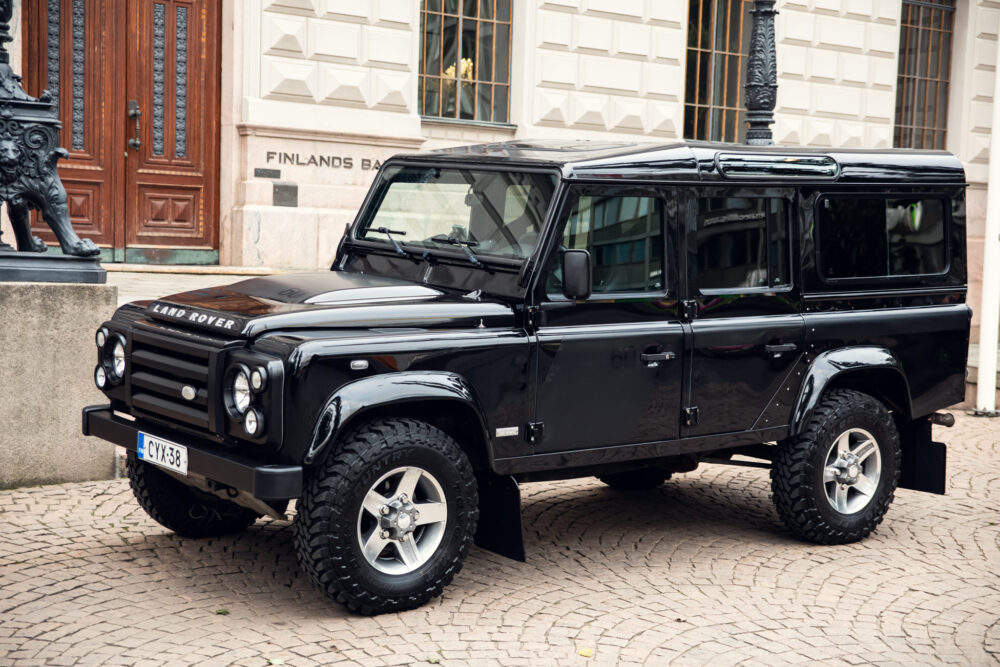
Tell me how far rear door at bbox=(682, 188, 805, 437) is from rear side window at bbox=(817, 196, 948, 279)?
30 centimetres

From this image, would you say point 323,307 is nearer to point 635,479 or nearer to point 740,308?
point 740,308

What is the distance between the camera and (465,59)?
49.1 ft

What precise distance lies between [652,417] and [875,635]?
4.75ft

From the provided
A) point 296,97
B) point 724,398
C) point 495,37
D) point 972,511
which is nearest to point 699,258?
Result: point 724,398

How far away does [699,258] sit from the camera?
625 cm

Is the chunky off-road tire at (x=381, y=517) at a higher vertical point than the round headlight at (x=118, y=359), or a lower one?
lower

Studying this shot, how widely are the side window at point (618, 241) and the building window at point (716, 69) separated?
1104cm

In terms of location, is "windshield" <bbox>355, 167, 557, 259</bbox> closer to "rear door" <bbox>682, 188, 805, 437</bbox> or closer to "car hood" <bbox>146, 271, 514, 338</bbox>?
"car hood" <bbox>146, 271, 514, 338</bbox>

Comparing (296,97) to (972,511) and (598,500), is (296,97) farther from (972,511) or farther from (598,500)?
(972,511)

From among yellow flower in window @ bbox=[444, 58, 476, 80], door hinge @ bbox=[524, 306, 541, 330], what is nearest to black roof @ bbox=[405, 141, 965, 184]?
door hinge @ bbox=[524, 306, 541, 330]

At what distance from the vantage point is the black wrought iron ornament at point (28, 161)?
7.37m

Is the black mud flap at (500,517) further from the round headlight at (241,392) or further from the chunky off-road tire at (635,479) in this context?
the chunky off-road tire at (635,479)

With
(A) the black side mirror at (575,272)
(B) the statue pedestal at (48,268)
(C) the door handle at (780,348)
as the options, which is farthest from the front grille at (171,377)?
(C) the door handle at (780,348)

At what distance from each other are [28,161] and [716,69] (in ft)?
38.0
